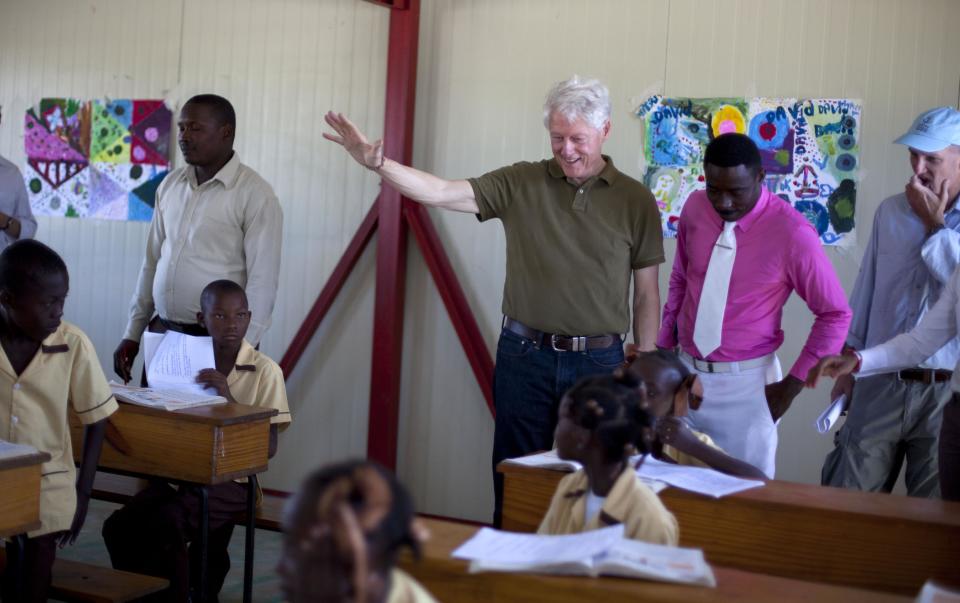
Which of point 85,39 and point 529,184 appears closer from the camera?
point 529,184

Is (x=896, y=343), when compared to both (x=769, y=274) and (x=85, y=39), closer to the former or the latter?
(x=769, y=274)

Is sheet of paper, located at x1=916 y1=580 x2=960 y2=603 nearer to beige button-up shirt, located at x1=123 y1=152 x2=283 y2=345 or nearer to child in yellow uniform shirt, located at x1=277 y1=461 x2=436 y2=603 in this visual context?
child in yellow uniform shirt, located at x1=277 y1=461 x2=436 y2=603

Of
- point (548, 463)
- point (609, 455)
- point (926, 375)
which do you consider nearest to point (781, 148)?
point (926, 375)

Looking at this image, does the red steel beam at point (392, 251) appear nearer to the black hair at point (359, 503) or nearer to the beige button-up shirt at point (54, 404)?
the beige button-up shirt at point (54, 404)

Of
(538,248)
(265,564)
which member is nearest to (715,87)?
(538,248)

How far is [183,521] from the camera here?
3910mm

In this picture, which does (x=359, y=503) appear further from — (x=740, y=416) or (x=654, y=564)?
(x=740, y=416)

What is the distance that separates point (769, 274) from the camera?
3477mm

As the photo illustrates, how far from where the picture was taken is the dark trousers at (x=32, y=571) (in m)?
3.08

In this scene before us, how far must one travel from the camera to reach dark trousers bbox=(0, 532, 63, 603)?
3078 millimetres

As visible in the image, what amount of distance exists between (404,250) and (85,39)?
9.37ft

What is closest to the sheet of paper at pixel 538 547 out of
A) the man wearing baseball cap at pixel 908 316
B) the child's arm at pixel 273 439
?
the child's arm at pixel 273 439

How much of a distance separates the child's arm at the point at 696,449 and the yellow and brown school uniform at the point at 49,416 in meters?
1.70

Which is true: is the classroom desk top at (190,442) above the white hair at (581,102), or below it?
below
